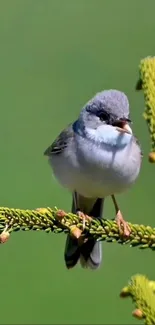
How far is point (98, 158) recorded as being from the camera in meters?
3.32

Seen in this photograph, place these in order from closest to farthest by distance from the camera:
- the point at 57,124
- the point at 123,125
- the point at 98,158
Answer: the point at 123,125 → the point at 98,158 → the point at 57,124

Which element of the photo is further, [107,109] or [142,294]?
[107,109]

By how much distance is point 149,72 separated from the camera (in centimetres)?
244

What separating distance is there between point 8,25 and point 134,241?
543 cm

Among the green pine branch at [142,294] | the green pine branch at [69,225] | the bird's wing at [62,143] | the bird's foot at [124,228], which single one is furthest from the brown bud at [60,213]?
the bird's wing at [62,143]

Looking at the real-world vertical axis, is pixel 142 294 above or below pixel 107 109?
below

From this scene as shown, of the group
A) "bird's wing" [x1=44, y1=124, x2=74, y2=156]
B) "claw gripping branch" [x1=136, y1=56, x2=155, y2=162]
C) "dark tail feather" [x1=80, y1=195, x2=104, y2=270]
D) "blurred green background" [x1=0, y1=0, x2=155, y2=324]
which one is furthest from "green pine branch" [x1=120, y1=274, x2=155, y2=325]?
"blurred green background" [x1=0, y1=0, x2=155, y2=324]

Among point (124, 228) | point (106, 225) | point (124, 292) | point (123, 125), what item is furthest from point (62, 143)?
point (124, 292)

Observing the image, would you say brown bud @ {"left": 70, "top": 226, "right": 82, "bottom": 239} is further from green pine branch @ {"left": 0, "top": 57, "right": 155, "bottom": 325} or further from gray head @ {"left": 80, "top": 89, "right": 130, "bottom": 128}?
gray head @ {"left": 80, "top": 89, "right": 130, "bottom": 128}

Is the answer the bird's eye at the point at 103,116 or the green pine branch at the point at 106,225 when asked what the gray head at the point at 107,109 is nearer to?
the bird's eye at the point at 103,116

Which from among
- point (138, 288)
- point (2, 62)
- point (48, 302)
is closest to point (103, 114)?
point (138, 288)

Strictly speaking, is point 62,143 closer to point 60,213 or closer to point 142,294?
point 60,213

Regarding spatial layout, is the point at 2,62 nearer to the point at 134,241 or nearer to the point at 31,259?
the point at 31,259

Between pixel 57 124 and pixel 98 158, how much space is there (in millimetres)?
2957
